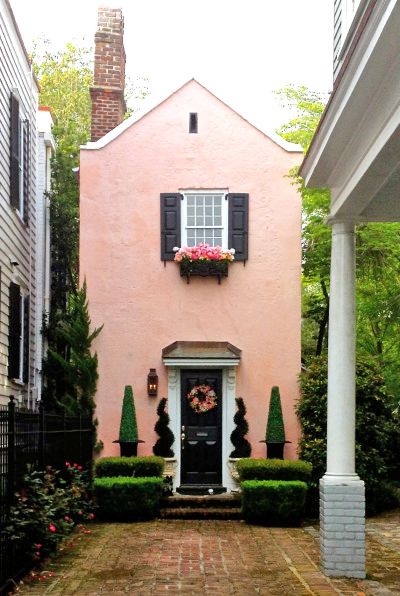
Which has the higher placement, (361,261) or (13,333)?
(361,261)

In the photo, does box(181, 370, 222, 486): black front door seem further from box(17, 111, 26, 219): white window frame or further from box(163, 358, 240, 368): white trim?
box(17, 111, 26, 219): white window frame

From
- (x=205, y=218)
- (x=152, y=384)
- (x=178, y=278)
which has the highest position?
(x=205, y=218)

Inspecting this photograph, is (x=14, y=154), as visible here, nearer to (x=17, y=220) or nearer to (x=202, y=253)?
(x=17, y=220)

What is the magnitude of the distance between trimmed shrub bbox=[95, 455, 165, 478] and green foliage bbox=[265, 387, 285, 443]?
191 cm

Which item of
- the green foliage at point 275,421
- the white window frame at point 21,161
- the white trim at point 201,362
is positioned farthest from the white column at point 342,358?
the white window frame at point 21,161

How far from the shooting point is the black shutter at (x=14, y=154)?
46.3ft

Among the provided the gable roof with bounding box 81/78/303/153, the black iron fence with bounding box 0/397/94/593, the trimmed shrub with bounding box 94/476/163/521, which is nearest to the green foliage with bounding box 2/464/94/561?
the black iron fence with bounding box 0/397/94/593

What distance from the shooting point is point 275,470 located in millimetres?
14000

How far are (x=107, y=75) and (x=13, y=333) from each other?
5.64 meters

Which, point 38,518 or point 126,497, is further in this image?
point 126,497

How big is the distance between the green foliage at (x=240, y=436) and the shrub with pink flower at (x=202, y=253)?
2571 millimetres

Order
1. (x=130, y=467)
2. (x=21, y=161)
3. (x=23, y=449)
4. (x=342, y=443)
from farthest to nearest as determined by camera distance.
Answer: (x=21, y=161) → (x=130, y=467) → (x=342, y=443) → (x=23, y=449)

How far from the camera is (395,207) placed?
9086 mm

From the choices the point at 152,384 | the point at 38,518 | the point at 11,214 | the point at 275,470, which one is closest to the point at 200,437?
the point at 152,384
